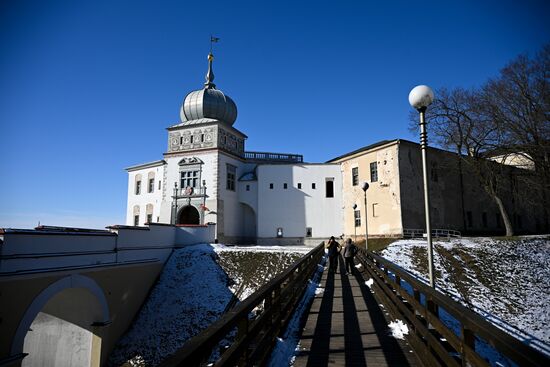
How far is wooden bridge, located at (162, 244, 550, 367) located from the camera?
252cm

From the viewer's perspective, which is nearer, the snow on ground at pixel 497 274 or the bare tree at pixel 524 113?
the snow on ground at pixel 497 274

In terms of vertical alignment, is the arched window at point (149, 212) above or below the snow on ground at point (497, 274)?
above

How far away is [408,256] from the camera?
17.9 m

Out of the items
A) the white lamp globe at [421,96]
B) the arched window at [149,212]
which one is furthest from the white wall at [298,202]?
the white lamp globe at [421,96]

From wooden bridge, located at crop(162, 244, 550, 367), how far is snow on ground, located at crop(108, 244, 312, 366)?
1071cm

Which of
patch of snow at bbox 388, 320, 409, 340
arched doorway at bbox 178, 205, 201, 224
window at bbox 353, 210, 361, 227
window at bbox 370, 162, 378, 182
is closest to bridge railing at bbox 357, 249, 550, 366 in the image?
patch of snow at bbox 388, 320, 409, 340

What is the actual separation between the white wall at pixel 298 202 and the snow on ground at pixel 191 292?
8.31 meters

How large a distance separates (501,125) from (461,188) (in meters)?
10.0

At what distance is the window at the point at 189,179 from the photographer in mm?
29862

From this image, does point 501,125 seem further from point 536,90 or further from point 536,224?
point 536,224

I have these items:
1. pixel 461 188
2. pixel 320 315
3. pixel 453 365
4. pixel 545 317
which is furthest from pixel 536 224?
pixel 453 365

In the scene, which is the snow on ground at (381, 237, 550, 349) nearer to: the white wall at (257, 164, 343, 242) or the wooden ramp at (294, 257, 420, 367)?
the wooden ramp at (294, 257, 420, 367)

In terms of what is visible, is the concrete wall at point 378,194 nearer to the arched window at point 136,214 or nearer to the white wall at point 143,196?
the white wall at point 143,196

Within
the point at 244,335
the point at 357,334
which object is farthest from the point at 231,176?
the point at 244,335
